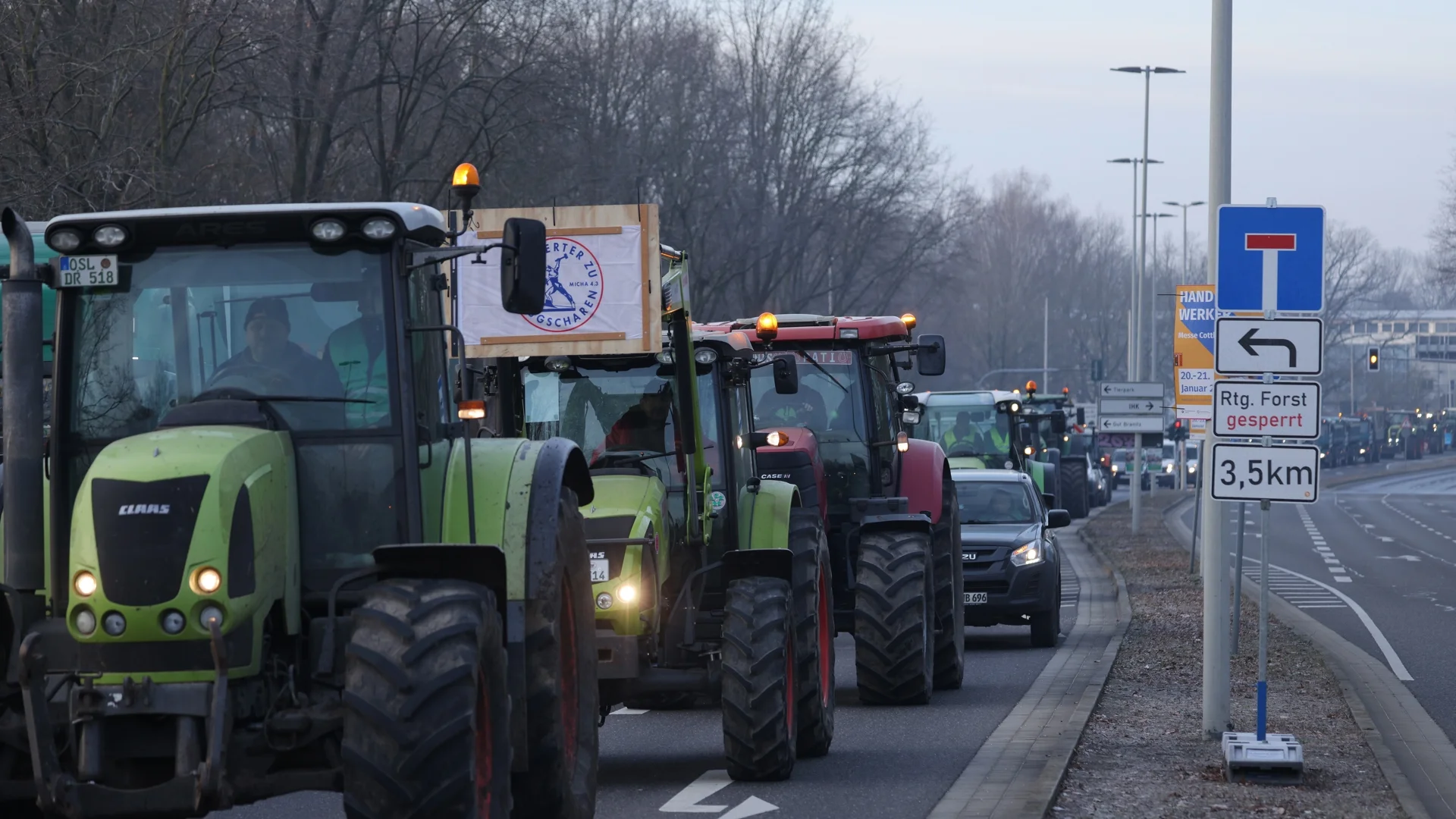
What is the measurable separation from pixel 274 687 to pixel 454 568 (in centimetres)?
72

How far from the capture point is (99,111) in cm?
2445

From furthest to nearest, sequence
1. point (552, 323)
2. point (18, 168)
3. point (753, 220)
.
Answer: point (753, 220), point (18, 168), point (552, 323)

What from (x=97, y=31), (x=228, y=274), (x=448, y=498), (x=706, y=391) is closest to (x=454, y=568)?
(x=448, y=498)

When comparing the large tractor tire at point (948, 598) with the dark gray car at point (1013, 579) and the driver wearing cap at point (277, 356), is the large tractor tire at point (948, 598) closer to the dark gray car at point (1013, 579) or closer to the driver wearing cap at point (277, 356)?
the dark gray car at point (1013, 579)

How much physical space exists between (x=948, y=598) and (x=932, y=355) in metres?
2.03

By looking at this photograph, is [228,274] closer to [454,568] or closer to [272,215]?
[272,215]

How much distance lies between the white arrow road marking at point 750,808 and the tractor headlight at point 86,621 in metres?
4.04

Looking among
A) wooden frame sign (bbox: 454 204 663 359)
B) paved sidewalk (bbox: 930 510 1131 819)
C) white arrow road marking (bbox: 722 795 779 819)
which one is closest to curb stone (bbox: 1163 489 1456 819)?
paved sidewalk (bbox: 930 510 1131 819)

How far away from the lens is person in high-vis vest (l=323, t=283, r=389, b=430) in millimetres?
7125

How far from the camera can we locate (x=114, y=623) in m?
6.16

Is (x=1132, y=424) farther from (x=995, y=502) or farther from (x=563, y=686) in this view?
(x=563, y=686)

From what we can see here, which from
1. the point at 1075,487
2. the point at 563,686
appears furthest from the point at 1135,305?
the point at 563,686

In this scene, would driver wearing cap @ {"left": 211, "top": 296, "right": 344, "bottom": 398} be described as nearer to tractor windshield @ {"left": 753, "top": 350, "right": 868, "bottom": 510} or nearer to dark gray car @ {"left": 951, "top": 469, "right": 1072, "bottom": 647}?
tractor windshield @ {"left": 753, "top": 350, "right": 868, "bottom": 510}

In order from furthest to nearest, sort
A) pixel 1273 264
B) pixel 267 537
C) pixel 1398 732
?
pixel 1398 732 < pixel 1273 264 < pixel 267 537
